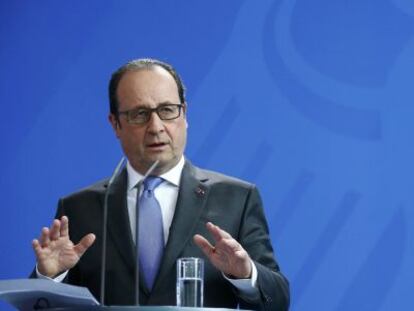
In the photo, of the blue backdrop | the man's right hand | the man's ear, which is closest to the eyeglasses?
the man's ear

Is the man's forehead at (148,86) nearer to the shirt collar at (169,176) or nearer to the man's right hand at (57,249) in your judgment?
the shirt collar at (169,176)

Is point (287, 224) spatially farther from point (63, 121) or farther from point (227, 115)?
point (63, 121)

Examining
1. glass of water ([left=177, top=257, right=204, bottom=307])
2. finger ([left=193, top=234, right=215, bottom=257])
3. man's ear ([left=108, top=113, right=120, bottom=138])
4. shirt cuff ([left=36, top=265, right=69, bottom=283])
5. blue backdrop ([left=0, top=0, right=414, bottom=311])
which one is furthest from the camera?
blue backdrop ([left=0, top=0, right=414, bottom=311])

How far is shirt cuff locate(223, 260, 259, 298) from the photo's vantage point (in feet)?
8.21

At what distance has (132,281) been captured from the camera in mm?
2828

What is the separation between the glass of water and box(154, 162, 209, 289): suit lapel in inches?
18.0

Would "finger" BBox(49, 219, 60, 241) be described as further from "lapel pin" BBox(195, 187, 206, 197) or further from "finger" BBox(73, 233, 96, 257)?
"lapel pin" BBox(195, 187, 206, 197)

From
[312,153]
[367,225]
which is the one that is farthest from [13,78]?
[367,225]

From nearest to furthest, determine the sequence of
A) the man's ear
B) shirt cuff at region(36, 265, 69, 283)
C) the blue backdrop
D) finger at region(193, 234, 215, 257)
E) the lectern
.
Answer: the lectern → finger at region(193, 234, 215, 257) → shirt cuff at region(36, 265, 69, 283) → the man's ear → the blue backdrop

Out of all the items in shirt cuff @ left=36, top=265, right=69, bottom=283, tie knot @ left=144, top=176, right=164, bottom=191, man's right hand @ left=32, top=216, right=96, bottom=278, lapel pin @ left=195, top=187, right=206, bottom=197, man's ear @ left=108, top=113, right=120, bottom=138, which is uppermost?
man's ear @ left=108, top=113, right=120, bottom=138

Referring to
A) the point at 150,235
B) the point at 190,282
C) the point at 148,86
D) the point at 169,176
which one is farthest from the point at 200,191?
the point at 190,282

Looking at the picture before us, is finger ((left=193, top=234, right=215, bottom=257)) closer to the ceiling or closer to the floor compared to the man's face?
closer to the floor

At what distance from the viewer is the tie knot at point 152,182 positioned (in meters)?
2.94

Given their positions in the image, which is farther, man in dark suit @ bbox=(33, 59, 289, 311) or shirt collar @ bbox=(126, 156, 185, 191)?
shirt collar @ bbox=(126, 156, 185, 191)
